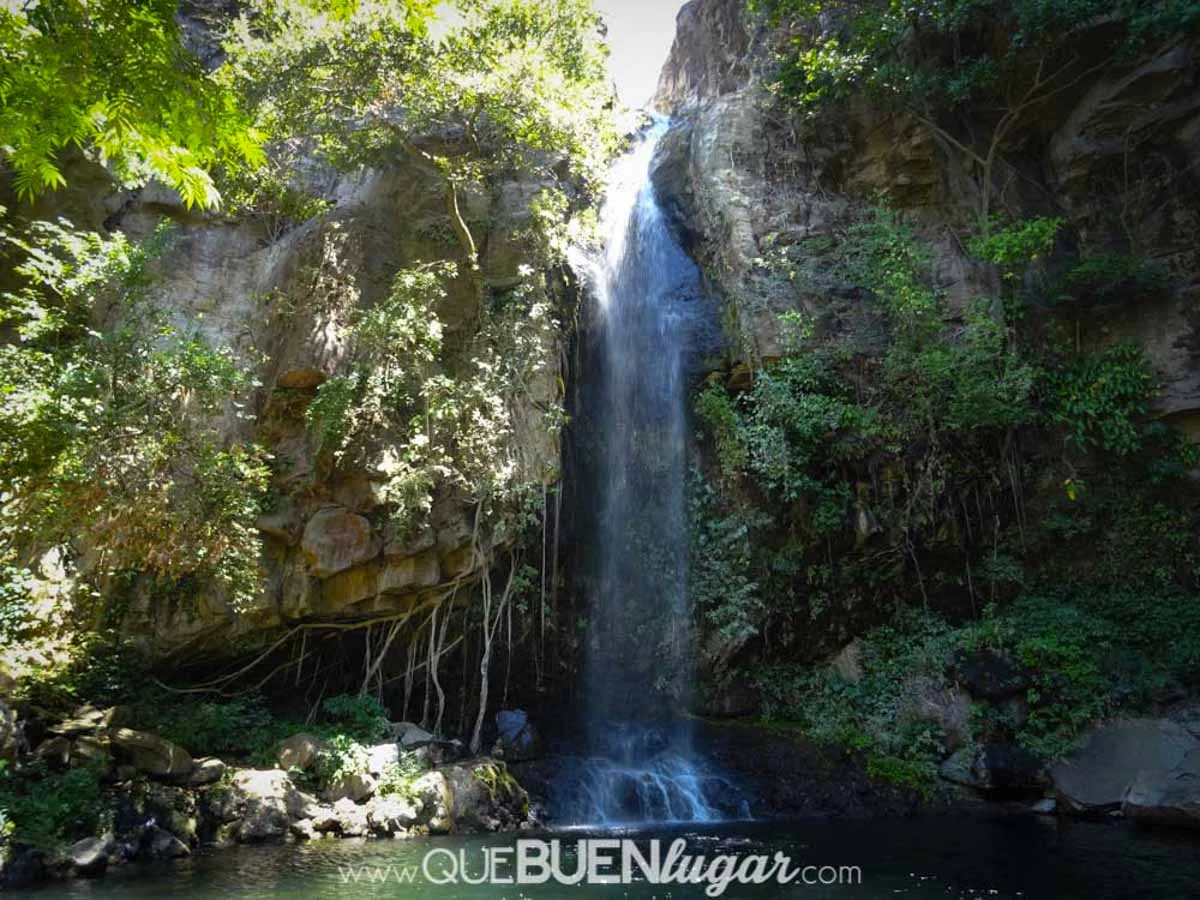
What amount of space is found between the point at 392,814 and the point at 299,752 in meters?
1.49

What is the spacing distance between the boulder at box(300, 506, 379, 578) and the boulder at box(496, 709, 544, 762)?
3.25 metres

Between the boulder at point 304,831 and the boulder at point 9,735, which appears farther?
the boulder at point 304,831

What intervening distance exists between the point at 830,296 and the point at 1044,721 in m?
7.63

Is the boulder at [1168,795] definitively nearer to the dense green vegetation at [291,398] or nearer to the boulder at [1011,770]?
the boulder at [1011,770]

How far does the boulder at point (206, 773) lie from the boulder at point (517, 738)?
145 inches

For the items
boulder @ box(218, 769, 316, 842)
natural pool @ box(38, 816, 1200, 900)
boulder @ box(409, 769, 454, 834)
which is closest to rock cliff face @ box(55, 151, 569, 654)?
boulder @ box(218, 769, 316, 842)

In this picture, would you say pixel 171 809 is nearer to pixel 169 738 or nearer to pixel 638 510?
pixel 169 738

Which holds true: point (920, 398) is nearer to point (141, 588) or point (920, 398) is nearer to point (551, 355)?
point (551, 355)

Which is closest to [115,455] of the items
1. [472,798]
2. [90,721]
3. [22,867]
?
[90,721]

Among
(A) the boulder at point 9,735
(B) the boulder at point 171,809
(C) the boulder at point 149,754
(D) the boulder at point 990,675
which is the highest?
(D) the boulder at point 990,675

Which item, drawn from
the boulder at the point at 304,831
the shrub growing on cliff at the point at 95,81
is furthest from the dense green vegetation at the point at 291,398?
the shrub growing on cliff at the point at 95,81

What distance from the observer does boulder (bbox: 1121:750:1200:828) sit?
8.81 meters

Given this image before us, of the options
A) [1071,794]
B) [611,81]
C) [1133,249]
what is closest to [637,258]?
[611,81]

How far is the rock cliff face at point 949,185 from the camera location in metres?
13.6
